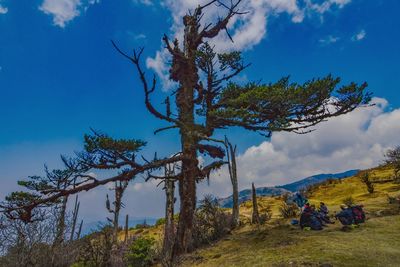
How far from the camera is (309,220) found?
1466 cm

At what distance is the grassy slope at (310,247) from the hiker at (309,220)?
0.39 metres

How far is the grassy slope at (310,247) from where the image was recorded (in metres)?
9.60

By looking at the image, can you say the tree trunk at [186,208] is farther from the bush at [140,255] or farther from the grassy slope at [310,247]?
the bush at [140,255]

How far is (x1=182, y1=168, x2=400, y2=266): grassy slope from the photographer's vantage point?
31.5ft

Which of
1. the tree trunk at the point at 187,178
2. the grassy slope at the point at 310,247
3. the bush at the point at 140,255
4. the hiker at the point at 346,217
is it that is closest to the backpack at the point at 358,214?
the hiker at the point at 346,217

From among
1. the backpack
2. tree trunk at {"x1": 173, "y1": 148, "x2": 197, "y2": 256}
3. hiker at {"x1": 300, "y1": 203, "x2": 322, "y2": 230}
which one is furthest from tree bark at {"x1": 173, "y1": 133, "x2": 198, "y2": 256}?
the backpack

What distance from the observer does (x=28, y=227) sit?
15.9 m

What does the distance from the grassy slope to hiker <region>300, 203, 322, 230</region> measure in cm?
39

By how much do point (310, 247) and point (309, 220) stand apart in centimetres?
378

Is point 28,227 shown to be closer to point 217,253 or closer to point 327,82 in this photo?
point 217,253

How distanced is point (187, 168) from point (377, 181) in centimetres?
2341

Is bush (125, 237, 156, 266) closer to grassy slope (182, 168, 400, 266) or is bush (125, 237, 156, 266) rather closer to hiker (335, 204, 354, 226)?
grassy slope (182, 168, 400, 266)

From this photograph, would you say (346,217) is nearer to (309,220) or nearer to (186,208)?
(309,220)

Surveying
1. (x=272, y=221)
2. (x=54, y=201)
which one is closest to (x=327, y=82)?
(x=272, y=221)
